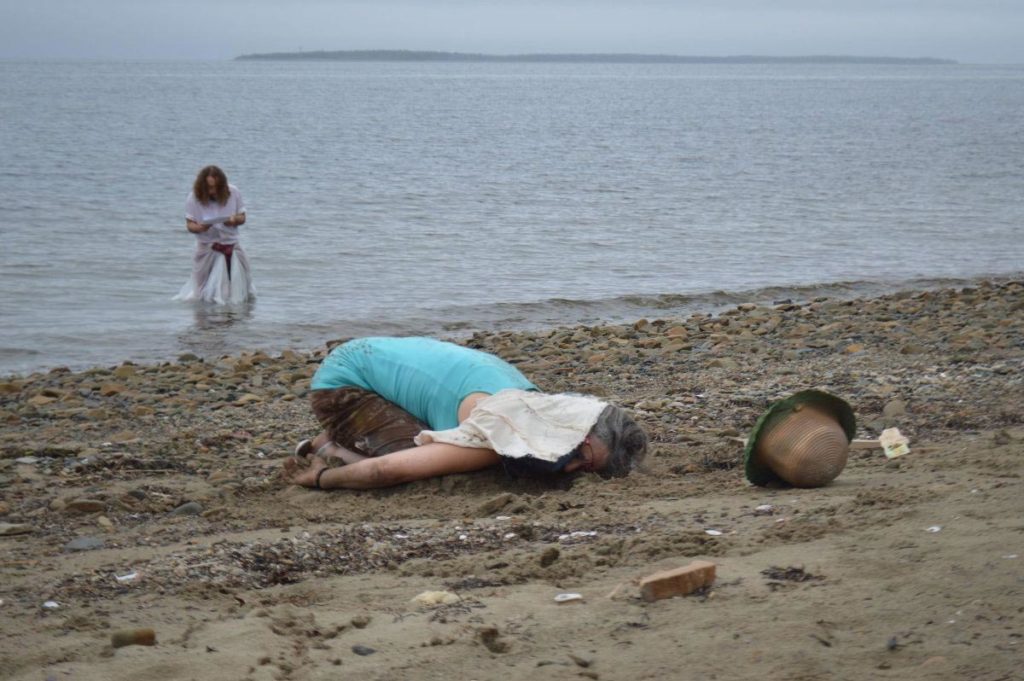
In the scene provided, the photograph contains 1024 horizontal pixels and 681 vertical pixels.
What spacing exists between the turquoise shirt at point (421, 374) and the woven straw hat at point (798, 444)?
115 cm

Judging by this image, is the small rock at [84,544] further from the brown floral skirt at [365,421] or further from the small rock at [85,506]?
the brown floral skirt at [365,421]

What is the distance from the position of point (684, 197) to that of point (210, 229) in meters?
16.9

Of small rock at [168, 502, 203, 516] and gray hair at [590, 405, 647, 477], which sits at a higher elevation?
gray hair at [590, 405, 647, 477]

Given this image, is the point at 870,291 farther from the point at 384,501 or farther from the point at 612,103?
the point at 612,103

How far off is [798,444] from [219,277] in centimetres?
1003

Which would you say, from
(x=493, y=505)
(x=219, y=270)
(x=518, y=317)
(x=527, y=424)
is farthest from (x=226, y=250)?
(x=493, y=505)

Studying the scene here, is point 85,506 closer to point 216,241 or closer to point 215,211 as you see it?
point 215,211

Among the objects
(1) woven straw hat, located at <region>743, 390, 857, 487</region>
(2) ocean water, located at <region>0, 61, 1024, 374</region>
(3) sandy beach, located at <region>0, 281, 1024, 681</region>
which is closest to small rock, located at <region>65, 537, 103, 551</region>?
(3) sandy beach, located at <region>0, 281, 1024, 681</region>

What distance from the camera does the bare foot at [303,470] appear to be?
5.84 metres

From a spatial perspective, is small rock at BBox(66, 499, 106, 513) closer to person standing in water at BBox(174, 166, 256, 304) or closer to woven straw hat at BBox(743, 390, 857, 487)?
woven straw hat at BBox(743, 390, 857, 487)

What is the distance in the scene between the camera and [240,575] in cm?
438

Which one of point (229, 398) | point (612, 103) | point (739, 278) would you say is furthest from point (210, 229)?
point (612, 103)

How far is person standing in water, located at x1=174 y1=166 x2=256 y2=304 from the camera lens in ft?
43.4

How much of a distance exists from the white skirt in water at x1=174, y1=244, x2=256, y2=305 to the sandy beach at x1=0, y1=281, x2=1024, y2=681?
6.00 meters
